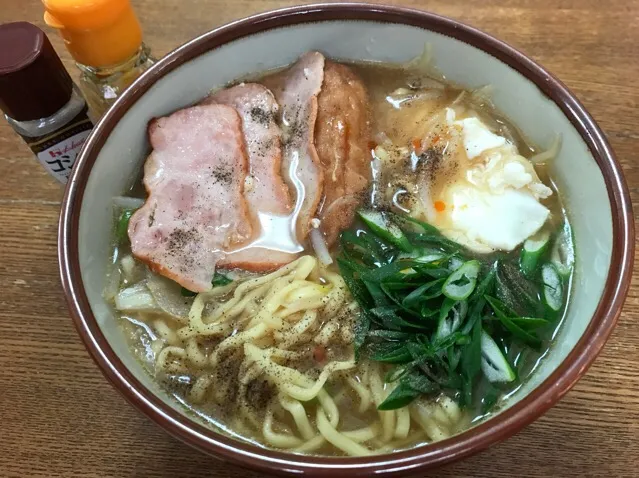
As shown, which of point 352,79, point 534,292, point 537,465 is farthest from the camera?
point 352,79

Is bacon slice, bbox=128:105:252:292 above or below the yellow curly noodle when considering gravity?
above

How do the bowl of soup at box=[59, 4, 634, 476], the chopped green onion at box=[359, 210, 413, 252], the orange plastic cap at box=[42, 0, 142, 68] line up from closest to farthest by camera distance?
the bowl of soup at box=[59, 4, 634, 476] → the orange plastic cap at box=[42, 0, 142, 68] → the chopped green onion at box=[359, 210, 413, 252]

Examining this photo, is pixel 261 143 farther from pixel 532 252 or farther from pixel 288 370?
pixel 532 252

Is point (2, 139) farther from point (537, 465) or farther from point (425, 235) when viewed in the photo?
point (537, 465)

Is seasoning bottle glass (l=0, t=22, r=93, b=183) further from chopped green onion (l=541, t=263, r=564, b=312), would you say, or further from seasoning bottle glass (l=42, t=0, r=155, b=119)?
chopped green onion (l=541, t=263, r=564, b=312)

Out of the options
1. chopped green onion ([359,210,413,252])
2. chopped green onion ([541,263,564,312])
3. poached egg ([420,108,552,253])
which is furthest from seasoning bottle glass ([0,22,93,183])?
chopped green onion ([541,263,564,312])

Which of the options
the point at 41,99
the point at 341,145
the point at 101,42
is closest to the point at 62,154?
the point at 41,99

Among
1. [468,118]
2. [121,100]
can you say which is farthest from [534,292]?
[121,100]
